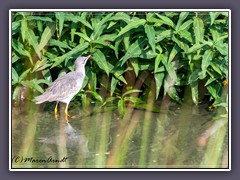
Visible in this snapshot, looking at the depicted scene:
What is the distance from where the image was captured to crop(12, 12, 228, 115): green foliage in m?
8.57

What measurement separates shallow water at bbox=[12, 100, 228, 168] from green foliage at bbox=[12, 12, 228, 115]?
265 millimetres

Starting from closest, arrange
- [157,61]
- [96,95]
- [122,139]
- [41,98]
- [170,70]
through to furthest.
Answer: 1. [122,139]
2. [41,98]
3. [157,61]
4. [170,70]
5. [96,95]

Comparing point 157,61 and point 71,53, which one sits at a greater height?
point 71,53

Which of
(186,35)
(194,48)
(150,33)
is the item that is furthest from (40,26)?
(194,48)

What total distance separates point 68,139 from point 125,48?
4.31 ft

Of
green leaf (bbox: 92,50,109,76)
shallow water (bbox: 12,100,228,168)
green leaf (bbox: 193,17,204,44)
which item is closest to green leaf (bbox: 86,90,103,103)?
shallow water (bbox: 12,100,228,168)

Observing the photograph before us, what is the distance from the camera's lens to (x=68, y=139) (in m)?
8.16

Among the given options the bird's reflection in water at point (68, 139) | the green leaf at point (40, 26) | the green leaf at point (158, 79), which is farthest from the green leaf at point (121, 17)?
the bird's reflection in water at point (68, 139)

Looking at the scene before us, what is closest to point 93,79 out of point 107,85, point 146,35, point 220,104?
point 107,85

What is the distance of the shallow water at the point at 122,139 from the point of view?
7.66 m

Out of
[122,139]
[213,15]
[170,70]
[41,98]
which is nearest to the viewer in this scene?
[122,139]

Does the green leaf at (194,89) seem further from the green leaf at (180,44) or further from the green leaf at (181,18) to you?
the green leaf at (181,18)

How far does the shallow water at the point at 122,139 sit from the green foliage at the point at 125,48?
27 centimetres

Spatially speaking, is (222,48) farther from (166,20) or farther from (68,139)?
(68,139)
